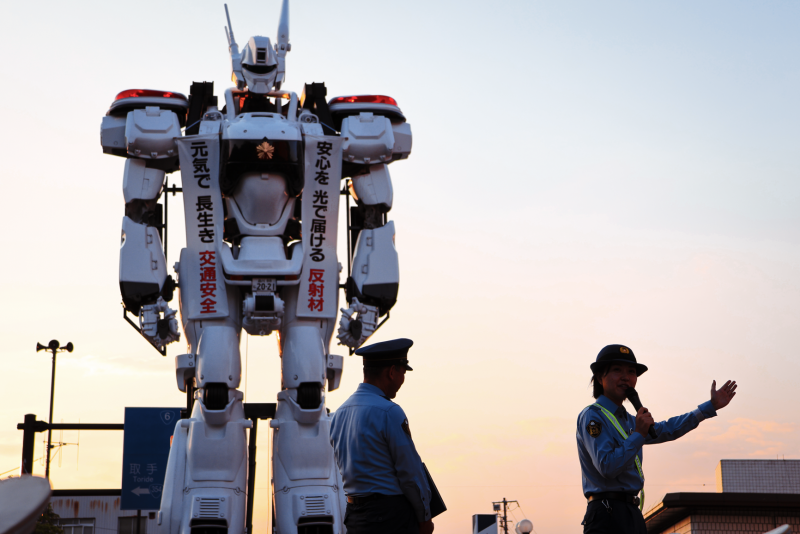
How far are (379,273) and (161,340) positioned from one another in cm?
240

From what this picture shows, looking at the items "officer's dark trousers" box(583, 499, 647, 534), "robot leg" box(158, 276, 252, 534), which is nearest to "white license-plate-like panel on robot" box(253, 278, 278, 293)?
"robot leg" box(158, 276, 252, 534)

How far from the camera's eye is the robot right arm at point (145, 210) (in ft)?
31.7

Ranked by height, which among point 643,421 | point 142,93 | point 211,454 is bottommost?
point 211,454

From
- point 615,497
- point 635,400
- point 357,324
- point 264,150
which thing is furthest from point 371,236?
point 615,497

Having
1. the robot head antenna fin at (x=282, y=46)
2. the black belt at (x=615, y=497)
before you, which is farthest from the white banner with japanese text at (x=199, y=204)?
the black belt at (x=615, y=497)

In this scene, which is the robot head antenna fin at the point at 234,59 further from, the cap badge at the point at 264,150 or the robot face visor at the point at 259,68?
the cap badge at the point at 264,150

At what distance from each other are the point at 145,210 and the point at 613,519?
22.5ft

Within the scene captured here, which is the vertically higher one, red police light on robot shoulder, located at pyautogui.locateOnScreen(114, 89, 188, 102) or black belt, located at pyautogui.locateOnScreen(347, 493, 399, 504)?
red police light on robot shoulder, located at pyautogui.locateOnScreen(114, 89, 188, 102)

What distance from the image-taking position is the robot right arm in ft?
31.7

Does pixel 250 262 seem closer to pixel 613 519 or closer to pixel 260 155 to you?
pixel 260 155

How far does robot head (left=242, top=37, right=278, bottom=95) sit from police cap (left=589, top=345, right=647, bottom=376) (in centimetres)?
646

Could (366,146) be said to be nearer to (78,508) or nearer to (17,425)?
(17,425)

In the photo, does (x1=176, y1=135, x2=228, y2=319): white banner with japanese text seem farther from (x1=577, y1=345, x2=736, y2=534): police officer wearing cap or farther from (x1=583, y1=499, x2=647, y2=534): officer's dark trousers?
(x1=583, y1=499, x2=647, y2=534): officer's dark trousers

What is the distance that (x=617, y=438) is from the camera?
4.84m
